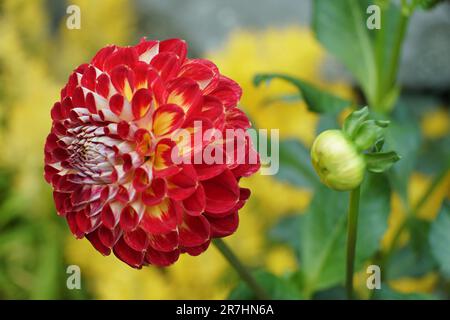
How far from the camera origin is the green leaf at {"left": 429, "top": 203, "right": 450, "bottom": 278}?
0.47 meters

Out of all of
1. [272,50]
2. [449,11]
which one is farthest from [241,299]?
[449,11]

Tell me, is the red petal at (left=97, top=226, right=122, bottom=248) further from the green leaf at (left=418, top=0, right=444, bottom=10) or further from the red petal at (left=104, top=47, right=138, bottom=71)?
the green leaf at (left=418, top=0, right=444, bottom=10)

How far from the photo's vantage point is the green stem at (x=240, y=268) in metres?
0.40

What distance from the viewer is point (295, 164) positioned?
1.89ft

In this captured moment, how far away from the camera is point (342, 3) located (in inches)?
23.3

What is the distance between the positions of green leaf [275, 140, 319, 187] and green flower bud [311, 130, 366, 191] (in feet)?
0.62

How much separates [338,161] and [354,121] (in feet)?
0.10

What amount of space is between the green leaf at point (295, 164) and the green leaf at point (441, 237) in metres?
0.12

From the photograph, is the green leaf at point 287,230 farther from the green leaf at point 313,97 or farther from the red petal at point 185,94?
the red petal at point 185,94

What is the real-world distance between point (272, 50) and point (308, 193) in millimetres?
184

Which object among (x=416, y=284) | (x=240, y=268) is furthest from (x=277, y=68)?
(x=240, y=268)

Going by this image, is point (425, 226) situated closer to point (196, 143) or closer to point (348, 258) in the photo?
point (348, 258)

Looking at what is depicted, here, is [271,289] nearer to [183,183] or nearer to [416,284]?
[183,183]

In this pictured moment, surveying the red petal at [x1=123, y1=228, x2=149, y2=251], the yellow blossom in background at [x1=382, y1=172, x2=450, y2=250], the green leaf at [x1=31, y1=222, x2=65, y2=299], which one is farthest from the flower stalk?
the green leaf at [x1=31, y1=222, x2=65, y2=299]
